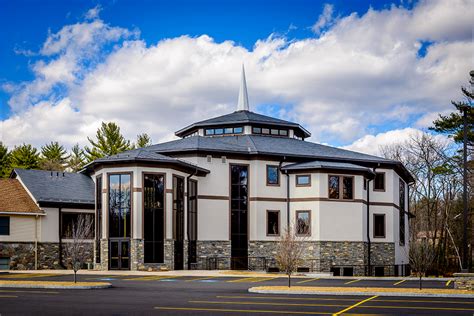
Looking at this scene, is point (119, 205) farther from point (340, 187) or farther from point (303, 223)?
point (340, 187)

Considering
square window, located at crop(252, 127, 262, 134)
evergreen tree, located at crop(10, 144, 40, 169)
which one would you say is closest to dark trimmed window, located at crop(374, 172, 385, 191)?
square window, located at crop(252, 127, 262, 134)

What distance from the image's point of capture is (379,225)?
46.6 metres

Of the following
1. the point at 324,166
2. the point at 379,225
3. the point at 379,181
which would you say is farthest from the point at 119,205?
the point at 379,181

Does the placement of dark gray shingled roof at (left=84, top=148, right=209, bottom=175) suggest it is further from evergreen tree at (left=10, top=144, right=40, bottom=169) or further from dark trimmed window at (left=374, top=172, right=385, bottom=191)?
evergreen tree at (left=10, top=144, right=40, bottom=169)

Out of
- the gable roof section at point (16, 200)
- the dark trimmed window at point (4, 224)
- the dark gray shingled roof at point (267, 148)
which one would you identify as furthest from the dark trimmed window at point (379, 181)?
the dark trimmed window at point (4, 224)

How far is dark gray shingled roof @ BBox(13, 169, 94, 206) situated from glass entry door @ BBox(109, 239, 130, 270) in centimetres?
666

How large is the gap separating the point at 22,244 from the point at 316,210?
1865 cm

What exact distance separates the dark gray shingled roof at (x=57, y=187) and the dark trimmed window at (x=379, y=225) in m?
19.3

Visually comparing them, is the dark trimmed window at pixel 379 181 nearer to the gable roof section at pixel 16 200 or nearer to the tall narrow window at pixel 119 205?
the tall narrow window at pixel 119 205

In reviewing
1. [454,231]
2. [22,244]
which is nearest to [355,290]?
[22,244]

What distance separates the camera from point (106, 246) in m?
39.0

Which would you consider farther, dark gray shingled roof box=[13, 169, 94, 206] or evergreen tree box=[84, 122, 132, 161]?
evergreen tree box=[84, 122, 132, 161]

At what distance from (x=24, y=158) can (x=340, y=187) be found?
42382 mm

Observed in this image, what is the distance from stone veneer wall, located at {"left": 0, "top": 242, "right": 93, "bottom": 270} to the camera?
41469 millimetres
